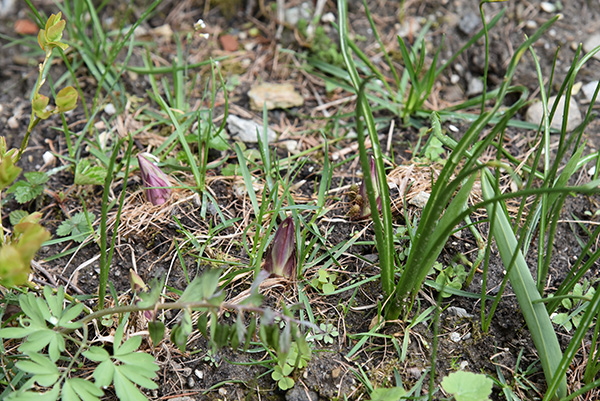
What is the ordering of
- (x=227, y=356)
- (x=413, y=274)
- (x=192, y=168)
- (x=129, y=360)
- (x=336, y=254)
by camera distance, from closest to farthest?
(x=129, y=360) < (x=413, y=274) < (x=227, y=356) < (x=336, y=254) < (x=192, y=168)

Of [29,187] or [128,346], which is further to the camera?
[29,187]

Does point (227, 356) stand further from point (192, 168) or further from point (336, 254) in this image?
point (192, 168)

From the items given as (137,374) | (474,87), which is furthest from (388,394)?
(474,87)

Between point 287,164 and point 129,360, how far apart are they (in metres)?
1.03

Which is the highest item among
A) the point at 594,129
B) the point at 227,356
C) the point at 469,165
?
the point at 469,165

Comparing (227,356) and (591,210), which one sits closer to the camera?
(227,356)

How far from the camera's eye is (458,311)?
165 centimetres

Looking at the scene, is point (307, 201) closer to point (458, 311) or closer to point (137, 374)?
point (458, 311)

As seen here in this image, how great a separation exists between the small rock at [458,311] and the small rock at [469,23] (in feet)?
4.93

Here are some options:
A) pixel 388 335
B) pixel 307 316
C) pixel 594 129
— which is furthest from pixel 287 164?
pixel 594 129

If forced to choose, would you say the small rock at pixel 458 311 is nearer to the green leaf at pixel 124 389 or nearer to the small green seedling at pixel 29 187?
the green leaf at pixel 124 389

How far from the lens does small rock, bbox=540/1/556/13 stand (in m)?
2.64

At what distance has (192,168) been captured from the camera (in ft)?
6.19

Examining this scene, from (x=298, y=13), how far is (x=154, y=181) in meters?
1.26
